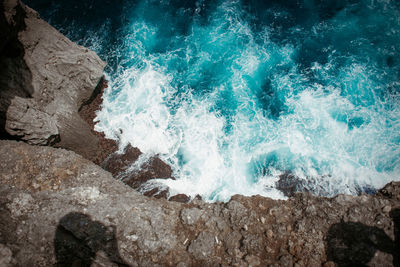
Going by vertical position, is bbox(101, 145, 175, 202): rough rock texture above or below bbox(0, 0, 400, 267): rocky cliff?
below

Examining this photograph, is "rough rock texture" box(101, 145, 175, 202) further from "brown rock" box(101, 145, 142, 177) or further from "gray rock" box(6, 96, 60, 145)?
"gray rock" box(6, 96, 60, 145)

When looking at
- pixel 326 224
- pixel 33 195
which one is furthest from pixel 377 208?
pixel 33 195

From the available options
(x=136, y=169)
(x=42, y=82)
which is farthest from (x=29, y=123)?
(x=136, y=169)

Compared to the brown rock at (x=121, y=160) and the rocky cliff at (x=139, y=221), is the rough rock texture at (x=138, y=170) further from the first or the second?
the rocky cliff at (x=139, y=221)

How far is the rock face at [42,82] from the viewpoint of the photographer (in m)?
6.30

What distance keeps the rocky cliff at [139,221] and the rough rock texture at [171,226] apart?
21 millimetres

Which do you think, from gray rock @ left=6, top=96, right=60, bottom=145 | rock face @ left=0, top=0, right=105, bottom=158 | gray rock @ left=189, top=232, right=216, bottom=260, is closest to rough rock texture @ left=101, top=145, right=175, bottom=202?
rock face @ left=0, top=0, right=105, bottom=158

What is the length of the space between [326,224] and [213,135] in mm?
5763

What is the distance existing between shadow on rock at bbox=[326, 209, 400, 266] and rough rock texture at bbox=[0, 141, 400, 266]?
2cm

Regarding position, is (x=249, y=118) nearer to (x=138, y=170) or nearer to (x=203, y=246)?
(x=138, y=170)

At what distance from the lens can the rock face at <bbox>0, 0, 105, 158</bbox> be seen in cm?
630

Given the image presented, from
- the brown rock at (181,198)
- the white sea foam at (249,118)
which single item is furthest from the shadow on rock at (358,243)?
the brown rock at (181,198)

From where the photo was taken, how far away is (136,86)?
1111 cm

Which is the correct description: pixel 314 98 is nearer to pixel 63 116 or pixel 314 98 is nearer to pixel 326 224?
pixel 326 224
